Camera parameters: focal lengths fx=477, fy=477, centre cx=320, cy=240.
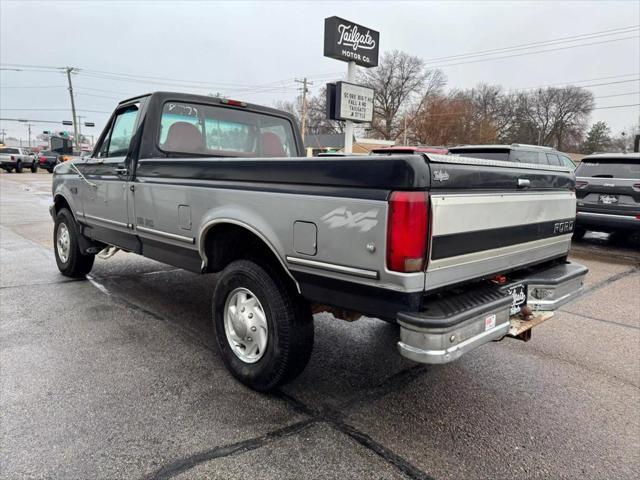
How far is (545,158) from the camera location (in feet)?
36.7

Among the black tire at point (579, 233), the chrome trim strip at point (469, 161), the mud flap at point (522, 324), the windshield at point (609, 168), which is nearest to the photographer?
the chrome trim strip at point (469, 161)

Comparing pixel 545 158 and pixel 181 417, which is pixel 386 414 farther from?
pixel 545 158

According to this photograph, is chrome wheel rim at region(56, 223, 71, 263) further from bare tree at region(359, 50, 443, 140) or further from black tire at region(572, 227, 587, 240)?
bare tree at region(359, 50, 443, 140)

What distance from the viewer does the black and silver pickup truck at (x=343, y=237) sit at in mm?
2264

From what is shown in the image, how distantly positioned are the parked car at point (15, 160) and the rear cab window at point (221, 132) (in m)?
35.6

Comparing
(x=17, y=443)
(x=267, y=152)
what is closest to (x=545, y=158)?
(x=267, y=152)

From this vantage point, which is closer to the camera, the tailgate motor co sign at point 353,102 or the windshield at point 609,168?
the windshield at point 609,168

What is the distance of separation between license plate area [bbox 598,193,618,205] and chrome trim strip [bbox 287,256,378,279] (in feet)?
24.0

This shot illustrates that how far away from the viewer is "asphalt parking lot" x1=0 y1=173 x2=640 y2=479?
7.97 ft

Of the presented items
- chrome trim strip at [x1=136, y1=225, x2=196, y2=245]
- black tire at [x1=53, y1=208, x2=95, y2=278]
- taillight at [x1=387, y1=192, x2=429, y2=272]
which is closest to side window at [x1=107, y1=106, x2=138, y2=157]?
chrome trim strip at [x1=136, y1=225, x2=196, y2=245]

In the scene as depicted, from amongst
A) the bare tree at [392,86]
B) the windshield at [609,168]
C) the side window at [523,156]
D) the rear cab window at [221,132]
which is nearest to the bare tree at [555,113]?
the bare tree at [392,86]

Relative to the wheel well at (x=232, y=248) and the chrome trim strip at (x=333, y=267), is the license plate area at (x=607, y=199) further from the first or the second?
the chrome trim strip at (x=333, y=267)

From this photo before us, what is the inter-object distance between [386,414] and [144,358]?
1.88m

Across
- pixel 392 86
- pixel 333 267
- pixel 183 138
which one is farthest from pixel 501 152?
pixel 392 86
